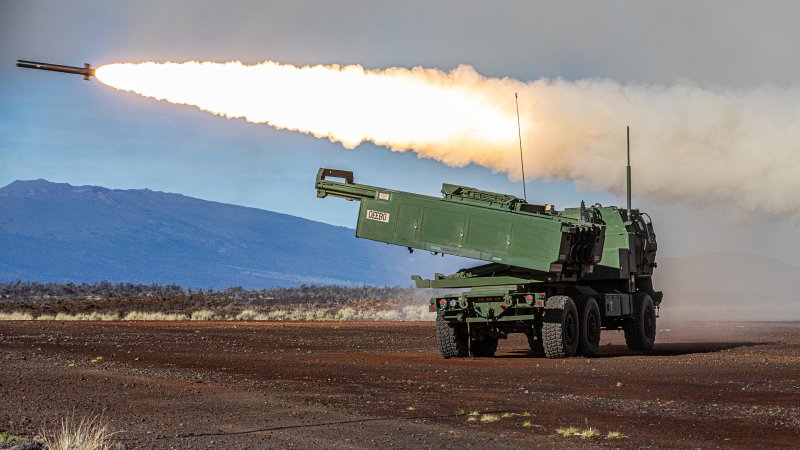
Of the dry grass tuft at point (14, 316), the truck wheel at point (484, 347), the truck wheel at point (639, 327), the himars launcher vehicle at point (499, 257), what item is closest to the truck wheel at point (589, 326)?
the himars launcher vehicle at point (499, 257)

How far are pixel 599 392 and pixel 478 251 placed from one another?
22.9 feet

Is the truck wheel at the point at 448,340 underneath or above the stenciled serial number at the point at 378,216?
underneath

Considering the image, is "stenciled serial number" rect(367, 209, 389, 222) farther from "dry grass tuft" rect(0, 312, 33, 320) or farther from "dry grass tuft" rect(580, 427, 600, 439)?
"dry grass tuft" rect(0, 312, 33, 320)

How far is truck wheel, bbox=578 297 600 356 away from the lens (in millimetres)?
26391

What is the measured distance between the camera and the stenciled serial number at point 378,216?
1015 inches

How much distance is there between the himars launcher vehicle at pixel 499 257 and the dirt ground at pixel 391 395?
781 mm

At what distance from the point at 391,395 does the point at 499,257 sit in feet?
24.5

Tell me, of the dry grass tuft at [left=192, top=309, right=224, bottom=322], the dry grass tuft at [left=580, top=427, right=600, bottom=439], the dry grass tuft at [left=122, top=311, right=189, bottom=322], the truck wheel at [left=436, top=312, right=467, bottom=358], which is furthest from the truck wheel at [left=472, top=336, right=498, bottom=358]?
the dry grass tuft at [left=192, top=309, right=224, bottom=322]

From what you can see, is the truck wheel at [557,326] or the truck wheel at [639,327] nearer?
the truck wheel at [557,326]

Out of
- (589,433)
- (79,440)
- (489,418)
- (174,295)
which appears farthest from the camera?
(174,295)

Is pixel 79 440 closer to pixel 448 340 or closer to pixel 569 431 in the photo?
pixel 569 431

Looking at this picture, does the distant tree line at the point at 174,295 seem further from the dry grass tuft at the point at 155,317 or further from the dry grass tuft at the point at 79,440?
the dry grass tuft at the point at 79,440

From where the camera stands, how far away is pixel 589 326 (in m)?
27.0

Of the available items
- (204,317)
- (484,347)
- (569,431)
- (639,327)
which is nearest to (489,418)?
(569,431)
